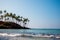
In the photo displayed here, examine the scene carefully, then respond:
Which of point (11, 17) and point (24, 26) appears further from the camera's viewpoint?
point (24, 26)

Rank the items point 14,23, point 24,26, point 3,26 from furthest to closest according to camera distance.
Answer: point 24,26 < point 14,23 < point 3,26

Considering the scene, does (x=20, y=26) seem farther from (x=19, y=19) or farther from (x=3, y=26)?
(x=3, y=26)

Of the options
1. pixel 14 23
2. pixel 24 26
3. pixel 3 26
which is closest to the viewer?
pixel 3 26

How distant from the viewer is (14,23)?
71.0m

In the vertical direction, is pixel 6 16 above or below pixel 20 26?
above

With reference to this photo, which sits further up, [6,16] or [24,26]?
[6,16]

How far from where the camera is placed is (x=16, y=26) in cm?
7112

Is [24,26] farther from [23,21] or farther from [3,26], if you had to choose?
[3,26]

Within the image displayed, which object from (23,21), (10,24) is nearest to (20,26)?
(23,21)

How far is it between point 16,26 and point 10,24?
3.76 meters

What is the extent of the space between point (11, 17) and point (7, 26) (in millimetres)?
4445

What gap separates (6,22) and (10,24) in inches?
79.6

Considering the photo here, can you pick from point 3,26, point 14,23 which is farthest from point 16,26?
point 3,26

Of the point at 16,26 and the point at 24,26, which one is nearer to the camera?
the point at 16,26
